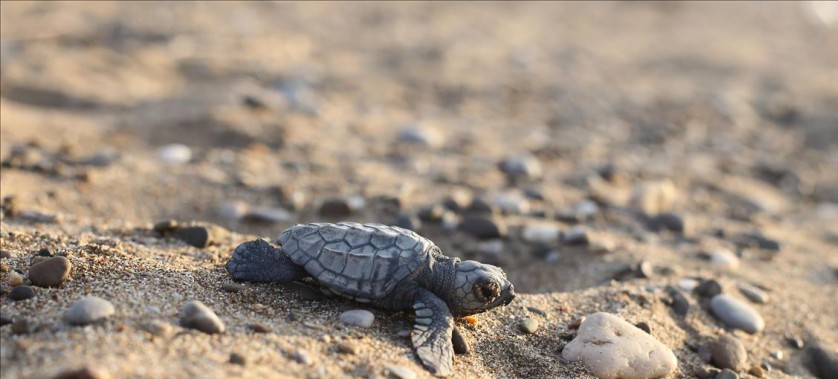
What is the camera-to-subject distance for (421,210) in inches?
201

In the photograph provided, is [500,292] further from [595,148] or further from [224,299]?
[595,148]

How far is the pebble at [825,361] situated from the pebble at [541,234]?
1.65 metres

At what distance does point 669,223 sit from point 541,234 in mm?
1190

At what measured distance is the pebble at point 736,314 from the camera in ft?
12.9

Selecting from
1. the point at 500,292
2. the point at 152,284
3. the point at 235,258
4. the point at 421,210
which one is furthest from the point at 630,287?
the point at 152,284

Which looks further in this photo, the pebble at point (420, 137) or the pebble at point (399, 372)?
the pebble at point (420, 137)

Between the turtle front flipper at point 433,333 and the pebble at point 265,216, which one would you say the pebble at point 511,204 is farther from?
the turtle front flipper at point 433,333

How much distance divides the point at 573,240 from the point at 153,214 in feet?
9.29

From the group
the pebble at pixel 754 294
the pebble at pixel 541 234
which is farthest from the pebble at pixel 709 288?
the pebble at pixel 541 234

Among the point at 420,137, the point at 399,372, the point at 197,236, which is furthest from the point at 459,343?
the point at 420,137

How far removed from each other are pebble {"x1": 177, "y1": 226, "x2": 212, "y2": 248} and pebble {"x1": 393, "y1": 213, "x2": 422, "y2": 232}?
1315mm

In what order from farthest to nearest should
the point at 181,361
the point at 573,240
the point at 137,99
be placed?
the point at 137,99, the point at 573,240, the point at 181,361

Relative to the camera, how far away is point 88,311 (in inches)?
106

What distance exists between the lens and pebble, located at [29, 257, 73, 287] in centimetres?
304
